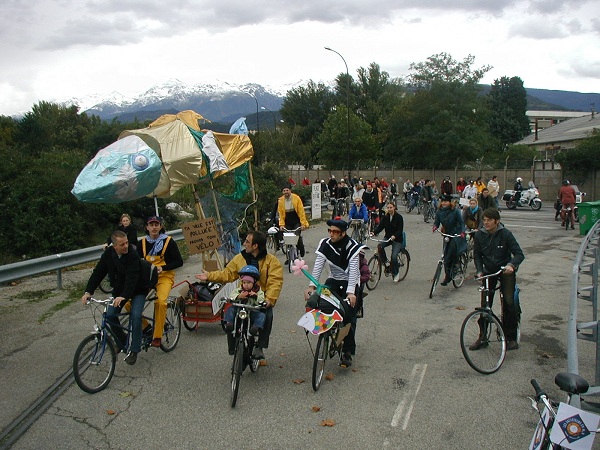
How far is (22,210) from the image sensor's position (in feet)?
50.7

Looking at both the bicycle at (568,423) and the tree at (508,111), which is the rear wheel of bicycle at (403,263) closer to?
the bicycle at (568,423)

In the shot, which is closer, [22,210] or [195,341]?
[195,341]

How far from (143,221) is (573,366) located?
16.9m

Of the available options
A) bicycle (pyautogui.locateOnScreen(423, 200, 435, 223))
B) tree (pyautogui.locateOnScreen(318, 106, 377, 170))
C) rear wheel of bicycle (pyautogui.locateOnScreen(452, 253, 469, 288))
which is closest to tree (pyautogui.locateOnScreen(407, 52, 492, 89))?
tree (pyautogui.locateOnScreen(318, 106, 377, 170))

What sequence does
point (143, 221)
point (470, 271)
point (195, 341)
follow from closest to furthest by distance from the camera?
point (195, 341) < point (470, 271) < point (143, 221)

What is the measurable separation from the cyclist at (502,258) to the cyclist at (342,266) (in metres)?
1.67

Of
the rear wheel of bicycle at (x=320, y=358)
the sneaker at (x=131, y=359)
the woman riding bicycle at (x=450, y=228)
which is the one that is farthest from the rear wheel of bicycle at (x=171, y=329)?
the woman riding bicycle at (x=450, y=228)

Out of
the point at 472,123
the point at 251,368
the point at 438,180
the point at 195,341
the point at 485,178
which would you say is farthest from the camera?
the point at 472,123

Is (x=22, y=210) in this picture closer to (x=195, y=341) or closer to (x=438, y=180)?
(x=195, y=341)

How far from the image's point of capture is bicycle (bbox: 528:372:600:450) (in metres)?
3.02

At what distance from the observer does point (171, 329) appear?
7488 millimetres

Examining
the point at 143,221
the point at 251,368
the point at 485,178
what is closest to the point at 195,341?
the point at 251,368

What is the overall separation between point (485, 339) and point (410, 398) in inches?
56.1

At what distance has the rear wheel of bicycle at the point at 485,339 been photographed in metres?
6.49
